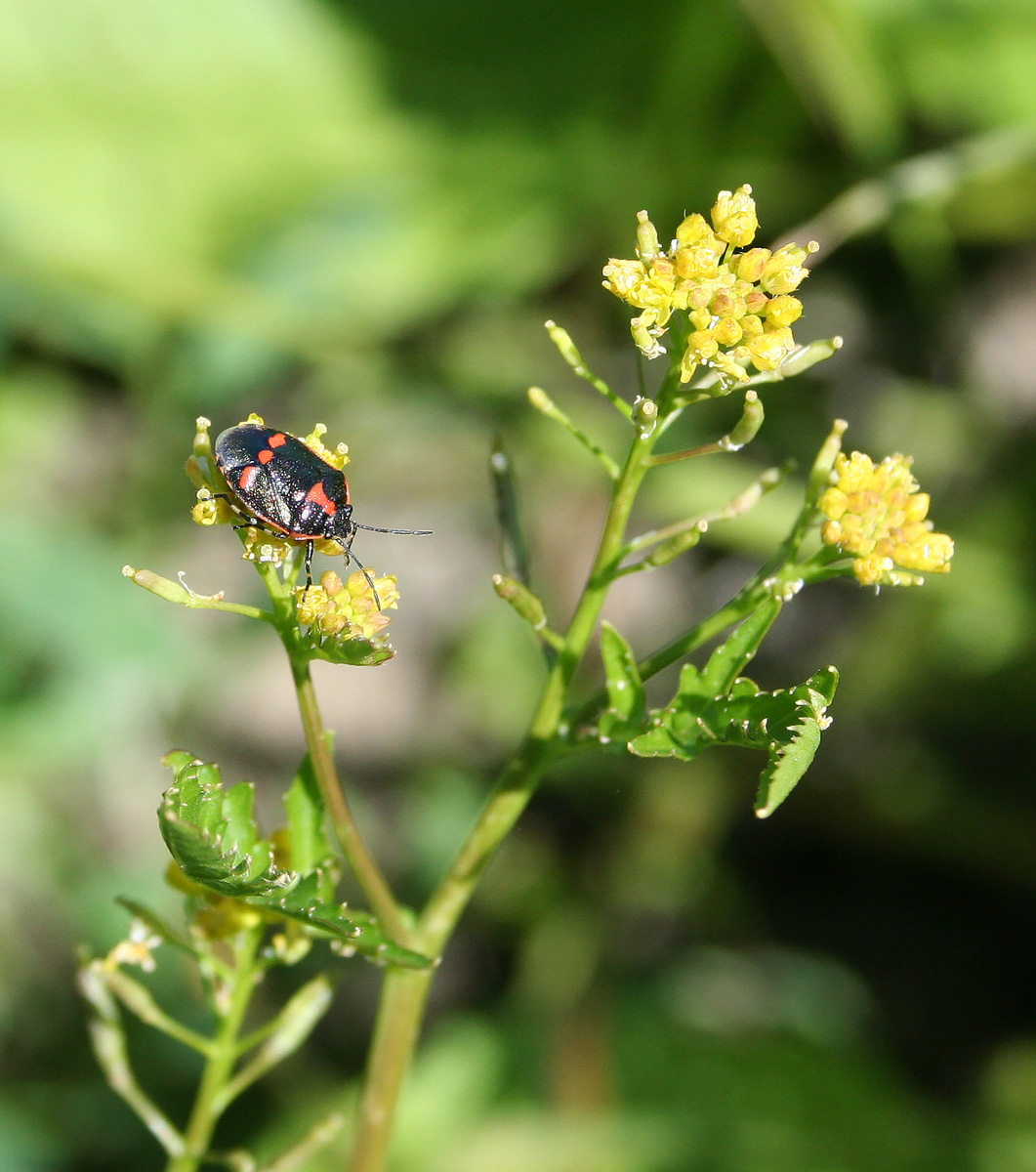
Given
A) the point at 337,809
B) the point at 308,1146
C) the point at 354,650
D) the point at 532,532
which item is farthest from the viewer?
the point at 532,532

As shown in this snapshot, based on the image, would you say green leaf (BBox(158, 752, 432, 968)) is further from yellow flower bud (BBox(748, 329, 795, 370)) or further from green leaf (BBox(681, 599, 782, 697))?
yellow flower bud (BBox(748, 329, 795, 370))

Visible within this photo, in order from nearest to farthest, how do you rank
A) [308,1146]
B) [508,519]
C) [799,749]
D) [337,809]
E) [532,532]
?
[799,749]
[337,809]
[308,1146]
[508,519]
[532,532]

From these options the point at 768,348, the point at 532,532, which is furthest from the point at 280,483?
the point at 532,532

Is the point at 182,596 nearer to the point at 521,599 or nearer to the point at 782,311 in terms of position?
the point at 521,599

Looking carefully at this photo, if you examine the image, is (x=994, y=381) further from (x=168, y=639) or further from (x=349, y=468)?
(x=168, y=639)

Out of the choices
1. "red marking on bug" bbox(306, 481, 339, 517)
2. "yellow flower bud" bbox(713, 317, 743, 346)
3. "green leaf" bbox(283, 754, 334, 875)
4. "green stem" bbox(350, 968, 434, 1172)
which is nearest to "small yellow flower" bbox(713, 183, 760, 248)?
"yellow flower bud" bbox(713, 317, 743, 346)

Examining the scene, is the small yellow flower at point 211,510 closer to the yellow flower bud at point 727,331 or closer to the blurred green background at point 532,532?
the yellow flower bud at point 727,331
